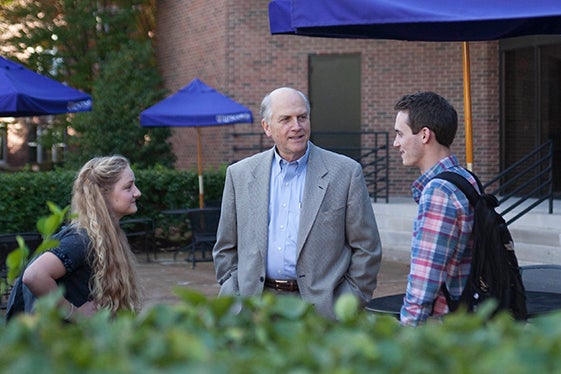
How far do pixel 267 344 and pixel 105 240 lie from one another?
2.32 m

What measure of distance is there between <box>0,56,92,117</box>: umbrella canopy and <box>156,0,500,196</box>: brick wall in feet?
30.1

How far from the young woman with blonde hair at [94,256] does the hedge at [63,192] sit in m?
10.1

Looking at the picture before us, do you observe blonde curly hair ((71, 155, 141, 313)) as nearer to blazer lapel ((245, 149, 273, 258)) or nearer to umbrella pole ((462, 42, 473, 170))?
blazer lapel ((245, 149, 273, 258))

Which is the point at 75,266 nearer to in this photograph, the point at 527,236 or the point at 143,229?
the point at 527,236

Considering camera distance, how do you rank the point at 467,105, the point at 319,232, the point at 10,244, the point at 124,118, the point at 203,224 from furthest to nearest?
the point at 124,118
the point at 203,224
the point at 10,244
the point at 467,105
the point at 319,232

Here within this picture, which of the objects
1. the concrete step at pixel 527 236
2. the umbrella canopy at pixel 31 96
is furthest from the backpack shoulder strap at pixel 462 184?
the concrete step at pixel 527 236

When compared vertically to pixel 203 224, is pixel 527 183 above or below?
above

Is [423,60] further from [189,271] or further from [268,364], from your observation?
[268,364]

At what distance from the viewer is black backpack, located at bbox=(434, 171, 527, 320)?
344 centimetres

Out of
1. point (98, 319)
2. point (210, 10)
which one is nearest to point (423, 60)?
point (210, 10)

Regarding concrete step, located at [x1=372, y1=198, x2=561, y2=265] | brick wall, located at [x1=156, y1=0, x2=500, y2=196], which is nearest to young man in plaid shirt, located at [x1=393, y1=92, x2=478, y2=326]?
Answer: concrete step, located at [x1=372, y1=198, x2=561, y2=265]

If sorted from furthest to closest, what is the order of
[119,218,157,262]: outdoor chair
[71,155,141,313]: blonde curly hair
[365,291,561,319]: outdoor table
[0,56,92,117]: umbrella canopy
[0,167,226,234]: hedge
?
1. [119,218,157,262]: outdoor chair
2. [0,167,226,234]: hedge
3. [0,56,92,117]: umbrella canopy
4. [71,155,141,313]: blonde curly hair
5. [365,291,561,319]: outdoor table

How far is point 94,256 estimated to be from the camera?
4113mm

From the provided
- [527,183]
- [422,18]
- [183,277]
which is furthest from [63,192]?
[422,18]
